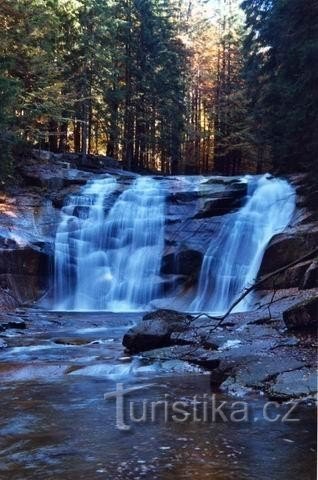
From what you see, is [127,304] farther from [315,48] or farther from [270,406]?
[270,406]

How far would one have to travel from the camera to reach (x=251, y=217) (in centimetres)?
1903

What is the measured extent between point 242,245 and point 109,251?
4.63 metres

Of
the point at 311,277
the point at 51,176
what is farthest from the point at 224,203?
the point at 311,277

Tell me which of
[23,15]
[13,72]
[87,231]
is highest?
[23,15]

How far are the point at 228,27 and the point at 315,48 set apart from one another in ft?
102

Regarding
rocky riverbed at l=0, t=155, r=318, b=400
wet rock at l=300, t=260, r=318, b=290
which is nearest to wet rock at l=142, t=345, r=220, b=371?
rocky riverbed at l=0, t=155, r=318, b=400

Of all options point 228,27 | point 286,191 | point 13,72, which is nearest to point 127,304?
point 286,191

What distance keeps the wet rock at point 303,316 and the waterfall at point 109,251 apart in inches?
339

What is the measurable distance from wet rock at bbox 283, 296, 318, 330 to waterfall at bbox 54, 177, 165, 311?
8.62 meters

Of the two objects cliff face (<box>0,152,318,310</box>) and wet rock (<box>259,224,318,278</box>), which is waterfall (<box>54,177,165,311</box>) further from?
wet rock (<box>259,224,318,278</box>)

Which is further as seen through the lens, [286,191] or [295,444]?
[286,191]

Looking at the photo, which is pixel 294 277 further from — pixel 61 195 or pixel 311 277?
pixel 61 195

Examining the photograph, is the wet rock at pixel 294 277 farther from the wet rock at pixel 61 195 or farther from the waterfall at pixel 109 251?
the wet rock at pixel 61 195

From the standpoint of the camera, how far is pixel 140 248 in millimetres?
19312
